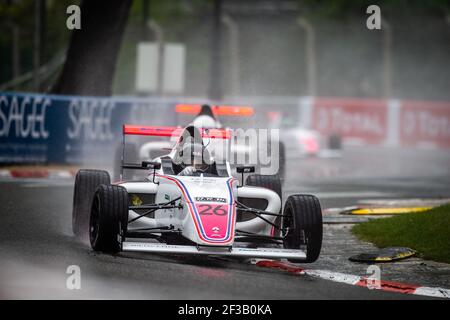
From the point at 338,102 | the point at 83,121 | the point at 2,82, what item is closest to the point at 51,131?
the point at 83,121

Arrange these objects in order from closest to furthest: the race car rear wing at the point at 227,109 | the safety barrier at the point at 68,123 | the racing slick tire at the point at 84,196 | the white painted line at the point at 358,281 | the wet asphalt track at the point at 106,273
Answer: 1. the wet asphalt track at the point at 106,273
2. the white painted line at the point at 358,281
3. the racing slick tire at the point at 84,196
4. the race car rear wing at the point at 227,109
5. the safety barrier at the point at 68,123

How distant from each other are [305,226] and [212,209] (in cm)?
94

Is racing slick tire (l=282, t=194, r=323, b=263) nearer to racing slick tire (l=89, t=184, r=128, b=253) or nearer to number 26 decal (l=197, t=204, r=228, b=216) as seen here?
number 26 decal (l=197, t=204, r=228, b=216)

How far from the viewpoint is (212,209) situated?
1002cm

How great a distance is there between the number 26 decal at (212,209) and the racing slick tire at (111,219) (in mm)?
710

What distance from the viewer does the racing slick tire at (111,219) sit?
9.97 metres

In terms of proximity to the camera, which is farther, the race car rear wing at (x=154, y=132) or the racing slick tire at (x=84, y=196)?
the race car rear wing at (x=154, y=132)

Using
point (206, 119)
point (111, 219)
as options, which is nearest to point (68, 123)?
point (206, 119)

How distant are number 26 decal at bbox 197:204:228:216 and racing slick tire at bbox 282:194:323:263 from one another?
774 mm

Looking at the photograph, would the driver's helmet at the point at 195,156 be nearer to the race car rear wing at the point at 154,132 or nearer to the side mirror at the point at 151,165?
the side mirror at the point at 151,165

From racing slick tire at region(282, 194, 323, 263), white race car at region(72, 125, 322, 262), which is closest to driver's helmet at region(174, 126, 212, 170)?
white race car at region(72, 125, 322, 262)

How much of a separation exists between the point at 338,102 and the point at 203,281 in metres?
28.8

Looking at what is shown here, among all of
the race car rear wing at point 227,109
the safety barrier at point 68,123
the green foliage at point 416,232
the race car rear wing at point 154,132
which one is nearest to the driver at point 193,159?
the race car rear wing at point 154,132
